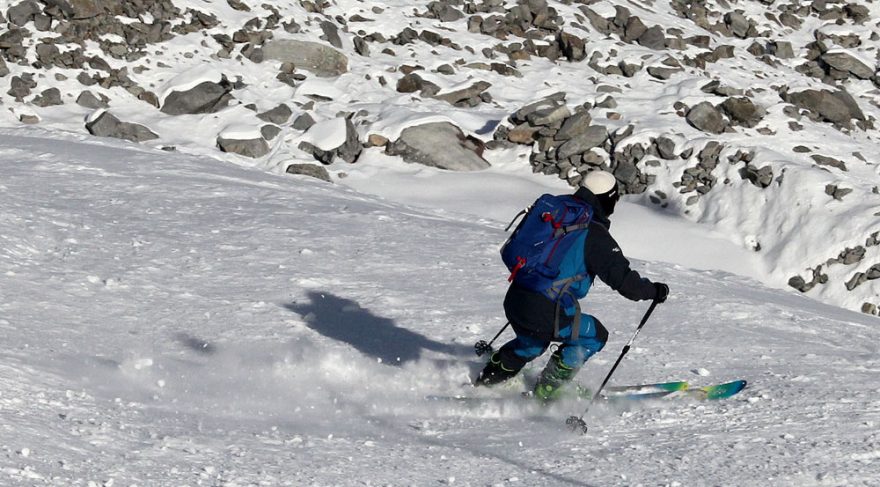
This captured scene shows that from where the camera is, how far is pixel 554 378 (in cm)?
637

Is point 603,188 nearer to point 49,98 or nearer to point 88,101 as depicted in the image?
point 88,101

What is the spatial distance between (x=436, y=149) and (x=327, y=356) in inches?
412

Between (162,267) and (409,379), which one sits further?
(162,267)

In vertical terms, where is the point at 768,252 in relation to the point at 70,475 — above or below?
below

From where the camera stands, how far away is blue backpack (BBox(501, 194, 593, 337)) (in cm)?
581

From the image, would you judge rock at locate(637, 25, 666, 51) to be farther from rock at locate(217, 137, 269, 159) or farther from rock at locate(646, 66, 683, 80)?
rock at locate(217, 137, 269, 159)

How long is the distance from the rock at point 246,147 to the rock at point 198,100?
130 cm

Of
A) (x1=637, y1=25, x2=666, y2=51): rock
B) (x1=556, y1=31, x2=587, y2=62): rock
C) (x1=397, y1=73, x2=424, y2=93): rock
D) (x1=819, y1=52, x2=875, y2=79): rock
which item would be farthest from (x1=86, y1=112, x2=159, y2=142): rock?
(x1=819, y1=52, x2=875, y2=79): rock

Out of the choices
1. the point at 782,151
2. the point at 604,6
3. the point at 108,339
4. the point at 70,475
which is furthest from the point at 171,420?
the point at 604,6

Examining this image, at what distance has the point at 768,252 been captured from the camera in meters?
15.9

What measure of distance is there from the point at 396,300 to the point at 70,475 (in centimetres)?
452

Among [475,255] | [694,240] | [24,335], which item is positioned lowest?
[694,240]

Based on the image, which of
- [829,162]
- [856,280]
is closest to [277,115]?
[829,162]

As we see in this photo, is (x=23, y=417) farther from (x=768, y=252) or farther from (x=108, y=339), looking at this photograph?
(x=768, y=252)
